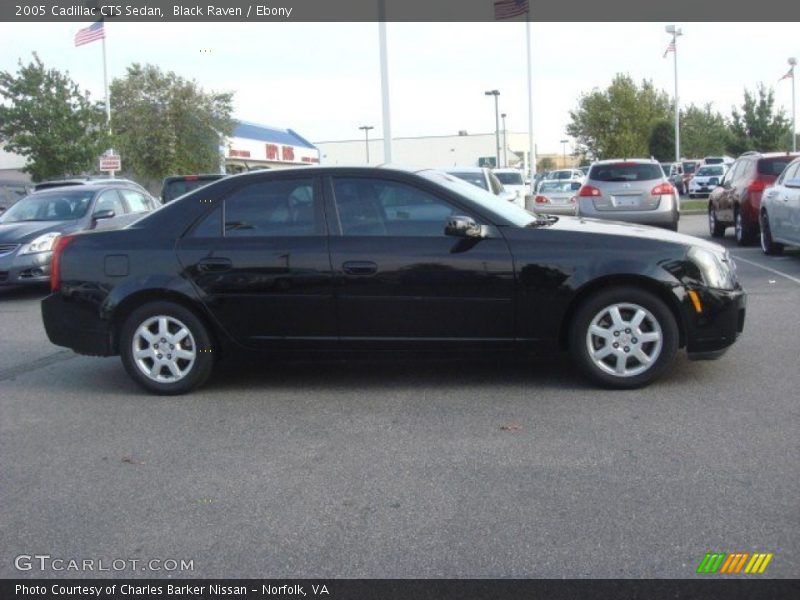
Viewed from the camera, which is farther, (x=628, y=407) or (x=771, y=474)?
(x=628, y=407)

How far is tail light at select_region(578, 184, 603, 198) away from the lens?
17.5 m

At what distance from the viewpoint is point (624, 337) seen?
631cm

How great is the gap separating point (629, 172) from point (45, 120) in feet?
67.9

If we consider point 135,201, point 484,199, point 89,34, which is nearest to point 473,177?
point 135,201

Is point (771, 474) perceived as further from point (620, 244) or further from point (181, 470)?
point (181, 470)

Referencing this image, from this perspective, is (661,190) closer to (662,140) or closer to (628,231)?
(628,231)

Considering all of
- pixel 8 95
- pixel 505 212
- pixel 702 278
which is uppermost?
pixel 8 95

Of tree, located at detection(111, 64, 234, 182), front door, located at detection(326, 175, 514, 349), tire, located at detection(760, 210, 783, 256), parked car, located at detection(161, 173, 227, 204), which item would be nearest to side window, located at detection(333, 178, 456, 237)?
front door, located at detection(326, 175, 514, 349)

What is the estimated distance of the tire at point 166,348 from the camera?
21.9 feet

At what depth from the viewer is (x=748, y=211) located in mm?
15703

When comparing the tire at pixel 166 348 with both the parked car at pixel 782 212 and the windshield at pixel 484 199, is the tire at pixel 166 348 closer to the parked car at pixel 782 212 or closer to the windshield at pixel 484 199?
the windshield at pixel 484 199

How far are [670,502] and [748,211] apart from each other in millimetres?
12536
